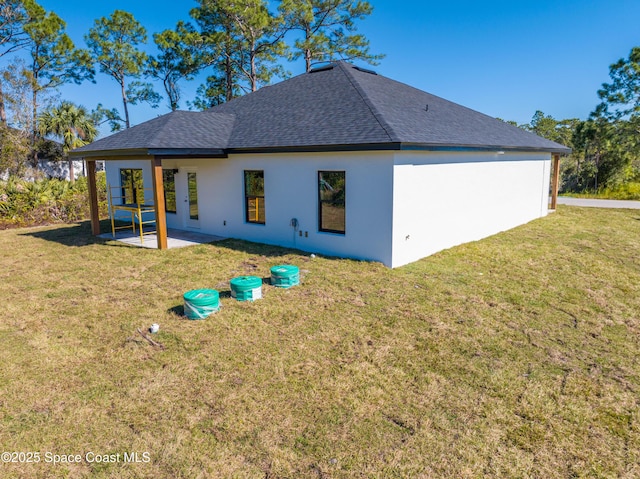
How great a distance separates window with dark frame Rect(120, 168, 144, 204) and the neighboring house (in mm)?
550

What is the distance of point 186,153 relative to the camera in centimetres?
1129

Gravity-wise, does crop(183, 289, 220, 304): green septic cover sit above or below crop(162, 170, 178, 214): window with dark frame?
below

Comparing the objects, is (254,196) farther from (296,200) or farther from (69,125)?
(69,125)

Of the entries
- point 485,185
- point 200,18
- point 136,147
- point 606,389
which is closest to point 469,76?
point 200,18

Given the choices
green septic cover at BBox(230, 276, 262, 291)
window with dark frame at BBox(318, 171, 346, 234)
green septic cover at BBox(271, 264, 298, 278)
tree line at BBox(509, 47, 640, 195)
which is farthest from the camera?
tree line at BBox(509, 47, 640, 195)

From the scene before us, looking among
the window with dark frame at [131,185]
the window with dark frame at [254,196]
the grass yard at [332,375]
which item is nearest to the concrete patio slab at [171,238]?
the window with dark frame at [254,196]

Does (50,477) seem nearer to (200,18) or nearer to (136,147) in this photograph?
(136,147)

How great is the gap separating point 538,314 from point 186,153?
917 cm

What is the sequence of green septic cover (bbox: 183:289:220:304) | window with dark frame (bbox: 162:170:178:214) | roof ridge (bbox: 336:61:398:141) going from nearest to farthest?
1. green septic cover (bbox: 183:289:220:304)
2. roof ridge (bbox: 336:61:398:141)
3. window with dark frame (bbox: 162:170:178:214)

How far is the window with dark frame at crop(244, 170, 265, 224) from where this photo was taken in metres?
12.2

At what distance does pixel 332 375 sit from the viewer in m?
5.07

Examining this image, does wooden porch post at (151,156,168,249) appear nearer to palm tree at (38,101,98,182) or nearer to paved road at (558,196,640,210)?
paved road at (558,196,640,210)

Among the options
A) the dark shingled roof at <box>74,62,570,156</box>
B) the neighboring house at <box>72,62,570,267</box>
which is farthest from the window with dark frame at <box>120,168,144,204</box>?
the dark shingled roof at <box>74,62,570,156</box>

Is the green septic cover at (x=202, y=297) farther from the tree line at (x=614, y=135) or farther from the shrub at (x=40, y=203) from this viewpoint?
the tree line at (x=614, y=135)
